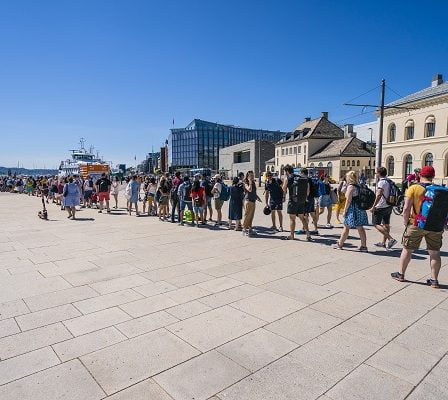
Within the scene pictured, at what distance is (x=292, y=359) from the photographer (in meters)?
3.25

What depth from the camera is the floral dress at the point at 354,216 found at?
23.8 ft

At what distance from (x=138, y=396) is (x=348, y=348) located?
208 cm

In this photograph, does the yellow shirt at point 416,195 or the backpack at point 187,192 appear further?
the backpack at point 187,192

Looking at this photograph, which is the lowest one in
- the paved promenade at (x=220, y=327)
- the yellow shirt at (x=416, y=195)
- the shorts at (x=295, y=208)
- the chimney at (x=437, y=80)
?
the paved promenade at (x=220, y=327)

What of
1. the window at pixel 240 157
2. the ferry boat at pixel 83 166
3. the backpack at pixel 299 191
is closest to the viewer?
the backpack at pixel 299 191

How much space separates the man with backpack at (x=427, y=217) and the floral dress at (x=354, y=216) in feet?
6.54

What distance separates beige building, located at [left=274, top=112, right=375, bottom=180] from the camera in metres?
51.6

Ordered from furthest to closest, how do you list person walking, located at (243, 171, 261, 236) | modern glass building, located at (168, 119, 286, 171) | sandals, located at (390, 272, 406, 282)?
modern glass building, located at (168, 119, 286, 171) < person walking, located at (243, 171, 261, 236) < sandals, located at (390, 272, 406, 282)

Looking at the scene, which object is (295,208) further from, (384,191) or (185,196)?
(185,196)

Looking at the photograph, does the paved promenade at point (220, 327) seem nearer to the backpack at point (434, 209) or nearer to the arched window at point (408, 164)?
the backpack at point (434, 209)

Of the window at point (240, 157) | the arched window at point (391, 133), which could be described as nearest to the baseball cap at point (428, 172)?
the arched window at point (391, 133)

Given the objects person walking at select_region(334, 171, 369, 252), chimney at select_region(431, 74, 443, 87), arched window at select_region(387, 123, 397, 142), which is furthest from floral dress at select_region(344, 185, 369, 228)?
chimney at select_region(431, 74, 443, 87)

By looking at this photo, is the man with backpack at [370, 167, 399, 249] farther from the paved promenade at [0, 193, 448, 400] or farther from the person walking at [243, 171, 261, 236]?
the person walking at [243, 171, 261, 236]

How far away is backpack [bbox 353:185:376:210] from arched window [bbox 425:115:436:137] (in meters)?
35.7
